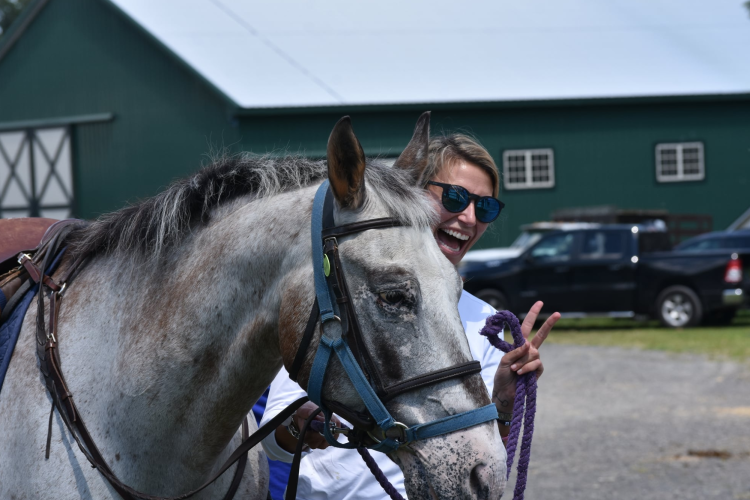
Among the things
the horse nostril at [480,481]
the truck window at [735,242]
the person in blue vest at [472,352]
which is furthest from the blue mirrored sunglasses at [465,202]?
the truck window at [735,242]

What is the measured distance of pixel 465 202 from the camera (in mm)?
2635

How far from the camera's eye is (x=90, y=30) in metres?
20.2

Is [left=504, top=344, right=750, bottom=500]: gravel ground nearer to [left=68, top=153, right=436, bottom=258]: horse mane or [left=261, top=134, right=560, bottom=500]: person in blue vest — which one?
[left=261, top=134, right=560, bottom=500]: person in blue vest

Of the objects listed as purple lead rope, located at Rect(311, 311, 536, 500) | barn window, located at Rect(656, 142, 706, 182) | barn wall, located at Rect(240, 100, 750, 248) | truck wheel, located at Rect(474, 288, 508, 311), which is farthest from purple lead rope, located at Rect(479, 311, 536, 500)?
barn window, located at Rect(656, 142, 706, 182)

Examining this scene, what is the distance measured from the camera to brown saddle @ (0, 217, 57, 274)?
2.37m

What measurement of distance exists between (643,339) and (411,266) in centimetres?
1179

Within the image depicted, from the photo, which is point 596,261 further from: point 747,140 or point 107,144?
point 107,144

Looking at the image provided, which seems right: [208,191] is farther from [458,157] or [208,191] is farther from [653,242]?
[653,242]

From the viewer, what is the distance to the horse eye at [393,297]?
177 cm

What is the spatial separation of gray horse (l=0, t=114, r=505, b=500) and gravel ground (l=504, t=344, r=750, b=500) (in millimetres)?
3910

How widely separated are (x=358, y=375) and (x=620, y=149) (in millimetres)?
21263

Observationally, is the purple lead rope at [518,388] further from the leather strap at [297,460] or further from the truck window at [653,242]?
the truck window at [653,242]

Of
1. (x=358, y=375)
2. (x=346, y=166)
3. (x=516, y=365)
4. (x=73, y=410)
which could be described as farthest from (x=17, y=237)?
(x=516, y=365)

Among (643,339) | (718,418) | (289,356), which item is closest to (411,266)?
(289,356)
